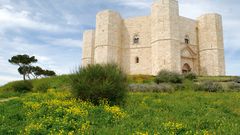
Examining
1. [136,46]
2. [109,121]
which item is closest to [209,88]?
[109,121]

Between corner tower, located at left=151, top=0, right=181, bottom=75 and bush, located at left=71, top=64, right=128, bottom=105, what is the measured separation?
24695mm

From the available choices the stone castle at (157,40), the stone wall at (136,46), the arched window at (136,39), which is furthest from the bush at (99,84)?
the arched window at (136,39)

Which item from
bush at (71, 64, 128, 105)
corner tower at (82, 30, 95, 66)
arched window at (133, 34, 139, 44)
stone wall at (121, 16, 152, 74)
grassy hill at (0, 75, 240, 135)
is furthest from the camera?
corner tower at (82, 30, 95, 66)

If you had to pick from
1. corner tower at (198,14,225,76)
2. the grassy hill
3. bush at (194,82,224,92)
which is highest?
corner tower at (198,14,225,76)

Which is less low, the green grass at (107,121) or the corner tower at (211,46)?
the corner tower at (211,46)

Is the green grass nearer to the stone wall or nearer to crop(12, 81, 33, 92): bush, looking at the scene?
crop(12, 81, 33, 92): bush

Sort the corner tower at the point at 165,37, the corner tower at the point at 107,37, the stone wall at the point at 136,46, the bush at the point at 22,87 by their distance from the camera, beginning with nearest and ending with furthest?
the bush at the point at 22,87, the corner tower at the point at 165,37, the corner tower at the point at 107,37, the stone wall at the point at 136,46

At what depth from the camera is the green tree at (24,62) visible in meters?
39.8

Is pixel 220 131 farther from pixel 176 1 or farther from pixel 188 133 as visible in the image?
pixel 176 1

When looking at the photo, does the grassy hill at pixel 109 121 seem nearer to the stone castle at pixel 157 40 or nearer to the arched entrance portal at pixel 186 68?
the stone castle at pixel 157 40

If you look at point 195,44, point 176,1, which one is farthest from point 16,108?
point 195,44

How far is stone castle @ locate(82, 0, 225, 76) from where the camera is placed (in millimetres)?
36562

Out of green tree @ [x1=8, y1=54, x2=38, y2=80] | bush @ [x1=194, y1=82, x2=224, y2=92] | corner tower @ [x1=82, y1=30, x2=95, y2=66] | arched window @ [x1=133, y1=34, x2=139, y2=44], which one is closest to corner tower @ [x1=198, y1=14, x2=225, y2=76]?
arched window @ [x1=133, y1=34, x2=139, y2=44]

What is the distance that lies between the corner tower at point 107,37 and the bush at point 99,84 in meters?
27.5
